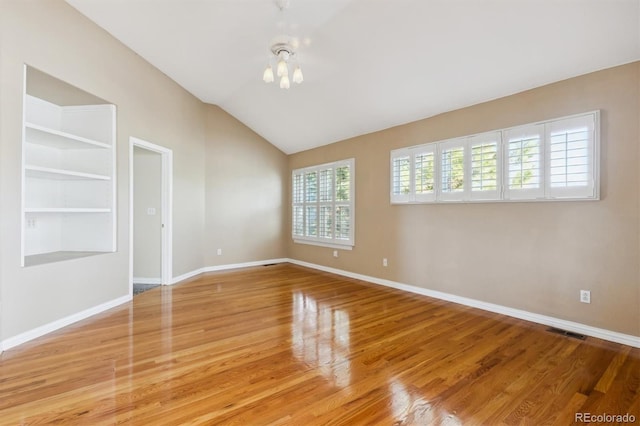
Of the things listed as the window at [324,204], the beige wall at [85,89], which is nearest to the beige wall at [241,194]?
the window at [324,204]

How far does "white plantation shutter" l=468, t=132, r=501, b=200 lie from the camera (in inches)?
140

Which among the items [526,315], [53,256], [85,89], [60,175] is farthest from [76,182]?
[526,315]

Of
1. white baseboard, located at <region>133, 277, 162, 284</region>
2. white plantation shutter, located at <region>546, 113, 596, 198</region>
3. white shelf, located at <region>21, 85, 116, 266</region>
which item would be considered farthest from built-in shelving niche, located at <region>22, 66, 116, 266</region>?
white plantation shutter, located at <region>546, 113, 596, 198</region>

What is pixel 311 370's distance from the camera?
7.41ft

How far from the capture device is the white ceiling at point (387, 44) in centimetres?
265

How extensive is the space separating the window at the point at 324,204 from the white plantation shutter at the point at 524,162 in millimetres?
2548

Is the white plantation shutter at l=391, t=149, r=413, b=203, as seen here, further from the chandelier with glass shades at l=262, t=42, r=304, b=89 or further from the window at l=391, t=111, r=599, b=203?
the chandelier with glass shades at l=262, t=42, r=304, b=89

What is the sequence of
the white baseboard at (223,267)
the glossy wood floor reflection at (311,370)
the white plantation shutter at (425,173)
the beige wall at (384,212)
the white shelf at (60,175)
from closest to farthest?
1. the glossy wood floor reflection at (311,370)
2. the beige wall at (384,212)
3. the white shelf at (60,175)
4. the white plantation shutter at (425,173)
5. the white baseboard at (223,267)

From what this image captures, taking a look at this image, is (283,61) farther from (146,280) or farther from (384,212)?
(146,280)

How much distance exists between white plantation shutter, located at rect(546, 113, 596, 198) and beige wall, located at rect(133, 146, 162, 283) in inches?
206

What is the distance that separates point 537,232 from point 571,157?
0.82m

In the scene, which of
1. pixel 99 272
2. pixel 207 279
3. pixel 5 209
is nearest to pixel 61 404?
pixel 5 209

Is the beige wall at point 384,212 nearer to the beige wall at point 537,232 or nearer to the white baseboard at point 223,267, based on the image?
the beige wall at point 537,232

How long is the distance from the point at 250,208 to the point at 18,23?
4.28m
